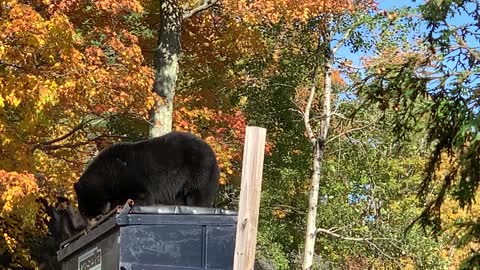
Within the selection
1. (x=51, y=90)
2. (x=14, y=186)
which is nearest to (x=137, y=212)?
(x=51, y=90)

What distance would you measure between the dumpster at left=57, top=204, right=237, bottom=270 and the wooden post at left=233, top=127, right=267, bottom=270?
0.82 metres

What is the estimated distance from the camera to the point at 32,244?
1869 cm

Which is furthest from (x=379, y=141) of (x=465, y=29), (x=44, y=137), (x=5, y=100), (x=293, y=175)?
(x=465, y=29)

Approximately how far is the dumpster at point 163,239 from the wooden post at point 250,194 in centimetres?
82

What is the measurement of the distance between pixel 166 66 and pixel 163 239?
8.21 m

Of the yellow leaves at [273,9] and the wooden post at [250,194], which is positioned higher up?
the yellow leaves at [273,9]

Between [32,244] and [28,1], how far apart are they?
886 cm

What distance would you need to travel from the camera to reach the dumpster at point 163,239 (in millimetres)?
5227

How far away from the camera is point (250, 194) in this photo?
15.1 ft

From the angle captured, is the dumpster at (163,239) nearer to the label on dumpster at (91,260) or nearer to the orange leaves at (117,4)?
the label on dumpster at (91,260)

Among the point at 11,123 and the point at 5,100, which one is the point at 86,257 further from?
the point at 11,123

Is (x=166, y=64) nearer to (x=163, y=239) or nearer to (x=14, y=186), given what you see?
(x=14, y=186)

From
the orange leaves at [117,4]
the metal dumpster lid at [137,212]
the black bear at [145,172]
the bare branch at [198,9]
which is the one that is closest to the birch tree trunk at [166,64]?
the bare branch at [198,9]

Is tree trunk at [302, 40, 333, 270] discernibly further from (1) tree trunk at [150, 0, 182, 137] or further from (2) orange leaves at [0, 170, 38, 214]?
(2) orange leaves at [0, 170, 38, 214]
